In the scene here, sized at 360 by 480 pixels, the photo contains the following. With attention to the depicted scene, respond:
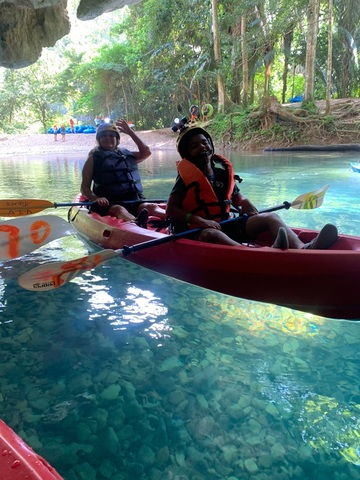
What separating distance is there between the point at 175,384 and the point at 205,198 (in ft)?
4.08

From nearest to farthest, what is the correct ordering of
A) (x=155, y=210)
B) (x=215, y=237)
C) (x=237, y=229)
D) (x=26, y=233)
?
(x=215, y=237)
(x=237, y=229)
(x=26, y=233)
(x=155, y=210)

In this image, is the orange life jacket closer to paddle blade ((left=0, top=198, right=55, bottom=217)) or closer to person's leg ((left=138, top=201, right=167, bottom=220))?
person's leg ((left=138, top=201, right=167, bottom=220))

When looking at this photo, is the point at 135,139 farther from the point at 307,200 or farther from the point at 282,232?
the point at 282,232

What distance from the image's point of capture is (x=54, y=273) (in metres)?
2.17

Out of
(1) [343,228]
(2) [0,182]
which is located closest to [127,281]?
(1) [343,228]

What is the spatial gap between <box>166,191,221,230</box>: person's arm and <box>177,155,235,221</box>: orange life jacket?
1.9 inches

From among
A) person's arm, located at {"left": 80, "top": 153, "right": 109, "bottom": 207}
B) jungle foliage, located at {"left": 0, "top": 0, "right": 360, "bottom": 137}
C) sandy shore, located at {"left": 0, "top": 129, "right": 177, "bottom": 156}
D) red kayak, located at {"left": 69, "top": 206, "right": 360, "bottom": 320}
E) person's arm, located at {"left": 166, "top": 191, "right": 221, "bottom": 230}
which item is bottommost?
red kayak, located at {"left": 69, "top": 206, "right": 360, "bottom": 320}

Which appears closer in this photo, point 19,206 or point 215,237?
point 215,237

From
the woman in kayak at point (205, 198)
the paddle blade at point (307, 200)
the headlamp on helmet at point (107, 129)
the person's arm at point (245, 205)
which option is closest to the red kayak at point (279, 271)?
the woman in kayak at point (205, 198)

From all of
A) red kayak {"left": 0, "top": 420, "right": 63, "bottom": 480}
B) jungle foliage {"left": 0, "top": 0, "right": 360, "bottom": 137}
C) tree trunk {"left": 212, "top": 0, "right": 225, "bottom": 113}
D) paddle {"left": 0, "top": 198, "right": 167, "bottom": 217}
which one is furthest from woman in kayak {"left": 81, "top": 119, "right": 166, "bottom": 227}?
tree trunk {"left": 212, "top": 0, "right": 225, "bottom": 113}

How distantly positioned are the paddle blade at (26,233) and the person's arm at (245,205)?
1245 mm

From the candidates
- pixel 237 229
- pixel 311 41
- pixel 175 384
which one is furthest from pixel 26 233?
→ pixel 311 41

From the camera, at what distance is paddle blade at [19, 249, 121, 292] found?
2098 millimetres

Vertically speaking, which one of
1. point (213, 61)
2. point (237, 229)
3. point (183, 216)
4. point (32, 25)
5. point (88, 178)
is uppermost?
point (213, 61)
